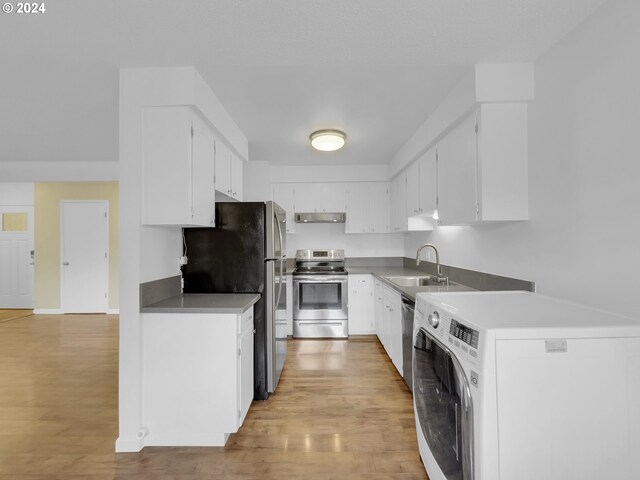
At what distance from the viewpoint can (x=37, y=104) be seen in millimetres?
2682

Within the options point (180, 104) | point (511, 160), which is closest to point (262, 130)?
point (180, 104)

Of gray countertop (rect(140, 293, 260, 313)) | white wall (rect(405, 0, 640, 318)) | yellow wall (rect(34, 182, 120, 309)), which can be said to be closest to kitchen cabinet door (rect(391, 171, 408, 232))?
white wall (rect(405, 0, 640, 318))

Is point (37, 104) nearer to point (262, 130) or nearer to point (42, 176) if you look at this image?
point (262, 130)

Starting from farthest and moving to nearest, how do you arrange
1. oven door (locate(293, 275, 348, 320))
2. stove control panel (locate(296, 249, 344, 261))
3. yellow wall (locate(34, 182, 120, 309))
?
yellow wall (locate(34, 182, 120, 309))
stove control panel (locate(296, 249, 344, 261))
oven door (locate(293, 275, 348, 320))

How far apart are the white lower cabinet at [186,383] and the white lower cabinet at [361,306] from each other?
2485mm

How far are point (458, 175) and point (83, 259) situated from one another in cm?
637

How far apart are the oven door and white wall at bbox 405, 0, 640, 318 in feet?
7.77

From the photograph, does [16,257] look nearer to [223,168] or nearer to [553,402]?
[223,168]

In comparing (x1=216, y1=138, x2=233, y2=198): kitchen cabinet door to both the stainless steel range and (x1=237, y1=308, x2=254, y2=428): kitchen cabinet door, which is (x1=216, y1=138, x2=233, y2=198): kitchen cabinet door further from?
the stainless steel range

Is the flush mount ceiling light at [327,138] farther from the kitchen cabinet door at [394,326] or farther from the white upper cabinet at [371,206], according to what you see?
the kitchen cabinet door at [394,326]

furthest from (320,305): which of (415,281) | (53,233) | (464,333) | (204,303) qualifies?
(53,233)

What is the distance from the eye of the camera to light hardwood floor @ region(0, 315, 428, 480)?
1850mm

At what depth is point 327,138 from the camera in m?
3.13

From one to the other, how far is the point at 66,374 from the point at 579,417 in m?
4.12
